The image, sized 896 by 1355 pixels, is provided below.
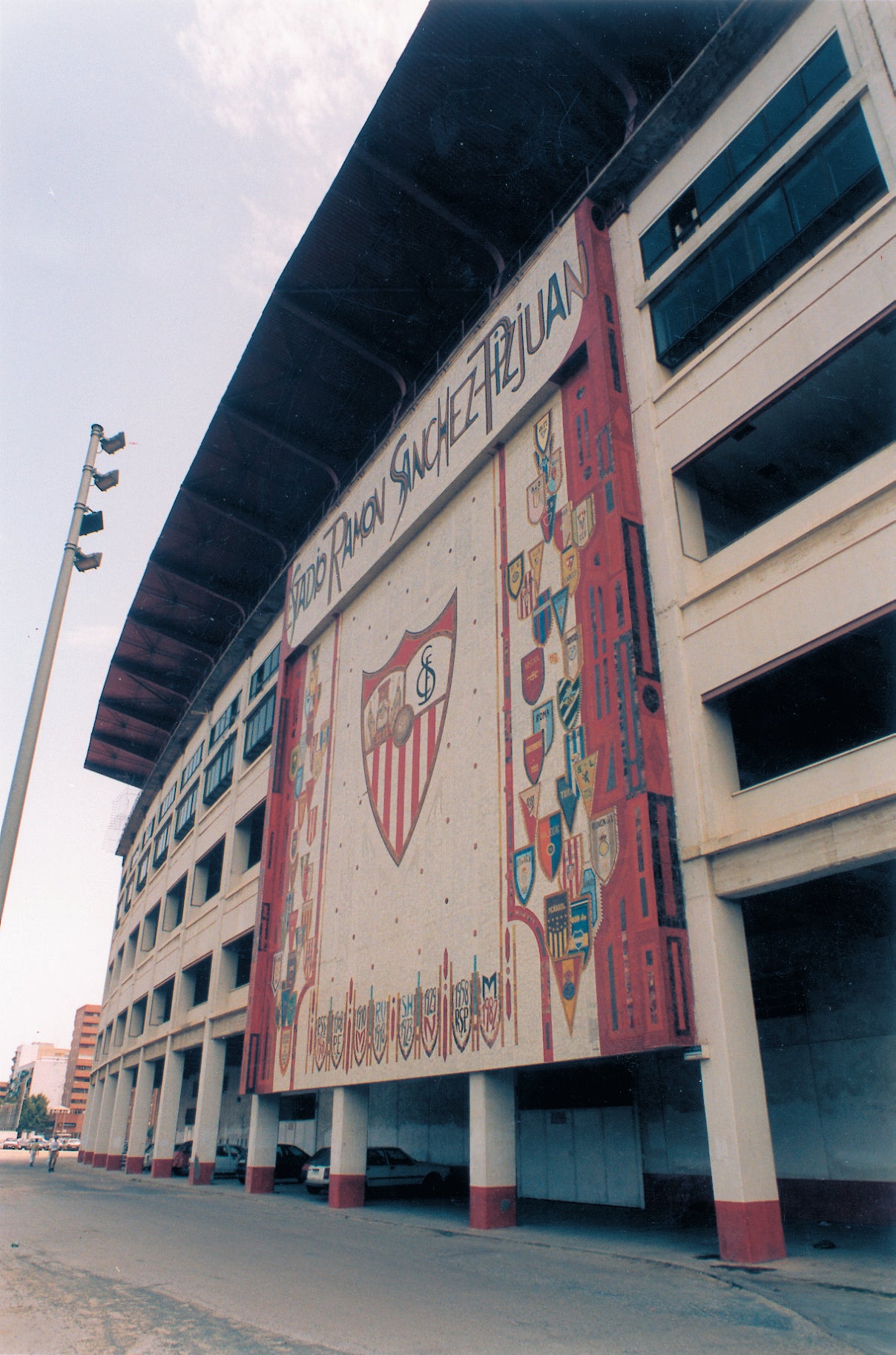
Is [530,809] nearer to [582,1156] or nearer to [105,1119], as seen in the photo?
[582,1156]

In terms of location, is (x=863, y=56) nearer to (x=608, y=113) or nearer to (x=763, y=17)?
(x=763, y=17)

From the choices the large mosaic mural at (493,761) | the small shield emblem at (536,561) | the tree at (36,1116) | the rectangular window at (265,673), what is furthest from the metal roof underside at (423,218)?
the tree at (36,1116)

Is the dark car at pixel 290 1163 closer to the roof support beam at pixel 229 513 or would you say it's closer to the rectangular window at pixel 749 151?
the roof support beam at pixel 229 513

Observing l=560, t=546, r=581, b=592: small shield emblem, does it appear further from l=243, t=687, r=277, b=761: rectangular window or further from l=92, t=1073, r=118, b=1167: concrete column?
l=92, t=1073, r=118, b=1167: concrete column

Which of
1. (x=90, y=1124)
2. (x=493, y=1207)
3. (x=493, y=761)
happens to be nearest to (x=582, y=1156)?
(x=493, y=1207)

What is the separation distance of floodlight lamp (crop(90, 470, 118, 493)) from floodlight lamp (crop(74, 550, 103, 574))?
3.45 feet

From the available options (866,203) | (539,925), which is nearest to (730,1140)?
(539,925)

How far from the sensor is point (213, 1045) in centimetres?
3300

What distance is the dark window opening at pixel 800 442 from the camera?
1502cm

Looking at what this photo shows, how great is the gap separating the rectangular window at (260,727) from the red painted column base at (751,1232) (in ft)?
74.4

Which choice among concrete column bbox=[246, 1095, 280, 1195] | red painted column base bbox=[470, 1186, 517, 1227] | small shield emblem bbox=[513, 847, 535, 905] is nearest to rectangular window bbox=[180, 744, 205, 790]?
concrete column bbox=[246, 1095, 280, 1195]

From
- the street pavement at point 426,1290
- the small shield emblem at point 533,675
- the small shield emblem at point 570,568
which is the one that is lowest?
the street pavement at point 426,1290

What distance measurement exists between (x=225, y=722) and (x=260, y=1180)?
755 inches

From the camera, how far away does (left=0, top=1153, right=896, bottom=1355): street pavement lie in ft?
26.8
